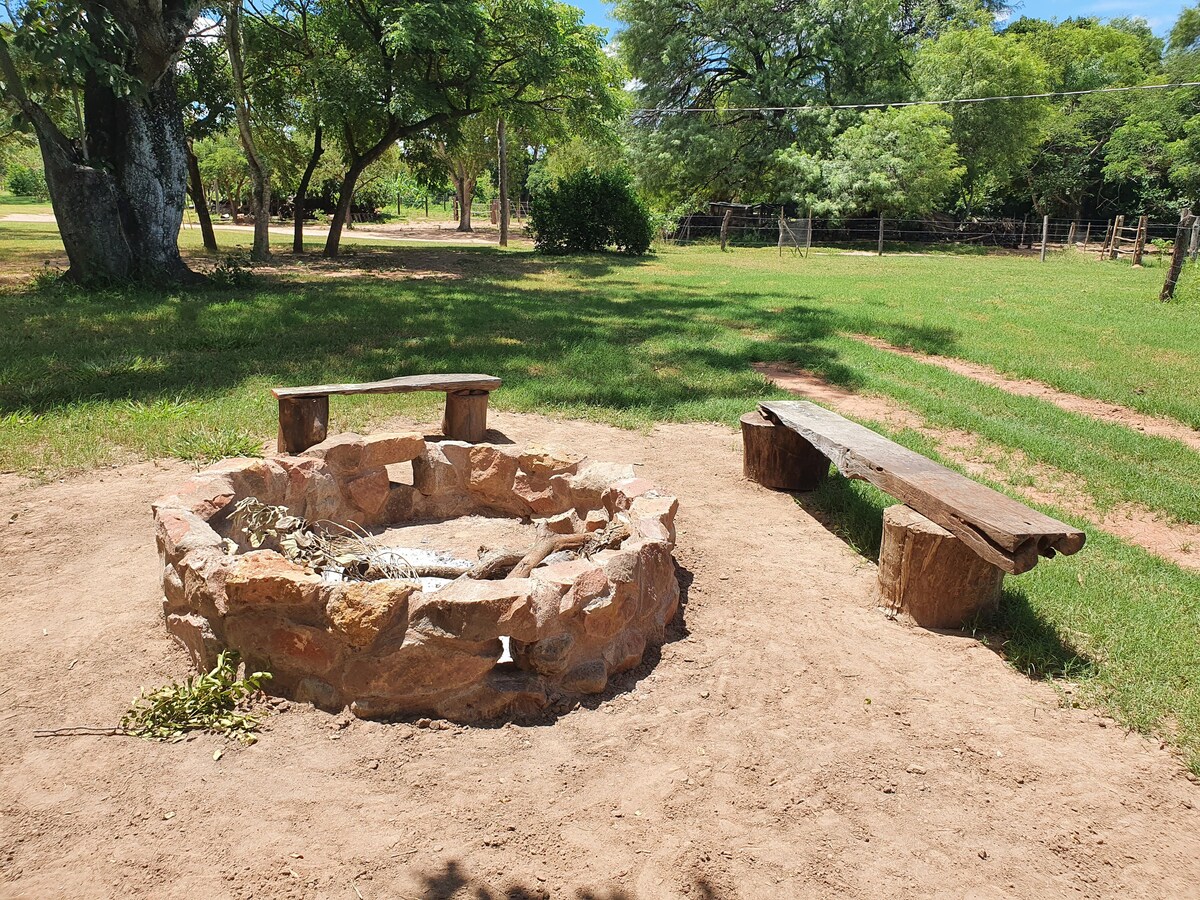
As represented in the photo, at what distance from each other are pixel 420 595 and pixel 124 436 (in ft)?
12.9

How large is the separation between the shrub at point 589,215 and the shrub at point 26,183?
133 feet

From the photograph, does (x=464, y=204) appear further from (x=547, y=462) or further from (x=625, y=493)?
(x=625, y=493)

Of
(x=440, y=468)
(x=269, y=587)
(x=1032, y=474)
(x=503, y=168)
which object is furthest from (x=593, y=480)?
(x=503, y=168)

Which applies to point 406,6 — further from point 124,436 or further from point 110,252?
point 124,436

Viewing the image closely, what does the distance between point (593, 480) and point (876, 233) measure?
28.4 metres

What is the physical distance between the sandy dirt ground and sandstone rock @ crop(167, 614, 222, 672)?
3.7 inches

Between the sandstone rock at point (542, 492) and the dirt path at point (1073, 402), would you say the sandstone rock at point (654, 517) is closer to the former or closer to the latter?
the sandstone rock at point (542, 492)

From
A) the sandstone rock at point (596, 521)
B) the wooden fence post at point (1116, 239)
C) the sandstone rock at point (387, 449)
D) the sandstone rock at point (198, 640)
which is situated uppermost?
the wooden fence post at point (1116, 239)

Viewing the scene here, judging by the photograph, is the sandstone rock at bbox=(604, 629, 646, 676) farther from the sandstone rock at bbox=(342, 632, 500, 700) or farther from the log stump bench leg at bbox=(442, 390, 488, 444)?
the log stump bench leg at bbox=(442, 390, 488, 444)

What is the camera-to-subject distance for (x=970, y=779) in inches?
109

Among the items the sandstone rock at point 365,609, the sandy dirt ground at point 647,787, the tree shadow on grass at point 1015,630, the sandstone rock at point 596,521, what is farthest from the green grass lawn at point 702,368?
the sandstone rock at point 365,609

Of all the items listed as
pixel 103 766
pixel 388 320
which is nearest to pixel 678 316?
pixel 388 320

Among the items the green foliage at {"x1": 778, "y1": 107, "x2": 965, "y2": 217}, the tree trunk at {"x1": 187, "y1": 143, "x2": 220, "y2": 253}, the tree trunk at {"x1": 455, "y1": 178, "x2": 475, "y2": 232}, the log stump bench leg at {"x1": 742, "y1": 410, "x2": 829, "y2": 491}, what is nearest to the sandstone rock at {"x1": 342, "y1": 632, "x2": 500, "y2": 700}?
the log stump bench leg at {"x1": 742, "y1": 410, "x2": 829, "y2": 491}

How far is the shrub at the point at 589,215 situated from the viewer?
2220 cm
